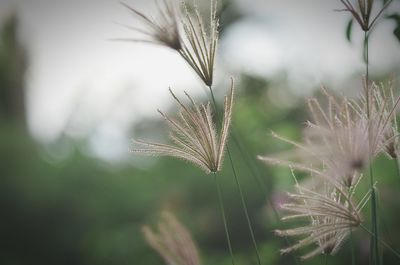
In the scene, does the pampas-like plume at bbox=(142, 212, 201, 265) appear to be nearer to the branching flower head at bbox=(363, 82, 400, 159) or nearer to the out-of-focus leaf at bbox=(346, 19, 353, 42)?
the branching flower head at bbox=(363, 82, 400, 159)

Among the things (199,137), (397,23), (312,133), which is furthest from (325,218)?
(397,23)

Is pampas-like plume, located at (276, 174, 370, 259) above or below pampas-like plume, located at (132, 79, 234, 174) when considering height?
below

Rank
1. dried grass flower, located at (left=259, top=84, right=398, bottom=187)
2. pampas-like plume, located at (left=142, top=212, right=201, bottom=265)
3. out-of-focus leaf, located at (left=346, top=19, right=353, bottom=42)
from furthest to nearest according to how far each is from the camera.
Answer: out-of-focus leaf, located at (left=346, top=19, right=353, bottom=42) < pampas-like plume, located at (left=142, top=212, right=201, bottom=265) < dried grass flower, located at (left=259, top=84, right=398, bottom=187)

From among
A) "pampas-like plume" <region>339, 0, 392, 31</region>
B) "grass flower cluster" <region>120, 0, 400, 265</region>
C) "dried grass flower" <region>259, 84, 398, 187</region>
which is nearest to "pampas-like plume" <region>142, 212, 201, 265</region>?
"grass flower cluster" <region>120, 0, 400, 265</region>

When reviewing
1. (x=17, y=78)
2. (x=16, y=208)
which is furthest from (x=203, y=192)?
(x=17, y=78)

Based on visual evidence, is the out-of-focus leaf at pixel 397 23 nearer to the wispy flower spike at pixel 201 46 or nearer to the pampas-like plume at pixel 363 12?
the pampas-like plume at pixel 363 12

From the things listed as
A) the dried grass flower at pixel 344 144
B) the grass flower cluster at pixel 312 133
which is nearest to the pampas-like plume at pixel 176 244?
the grass flower cluster at pixel 312 133
